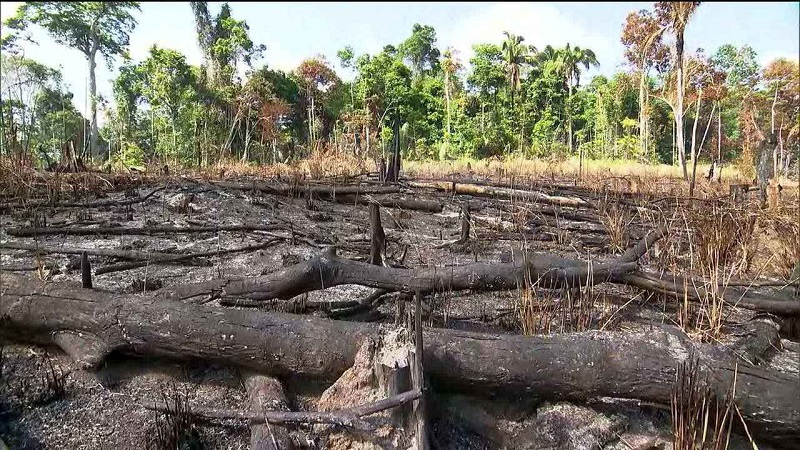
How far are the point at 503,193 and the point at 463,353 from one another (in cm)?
494

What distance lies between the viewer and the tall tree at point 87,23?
25.1m

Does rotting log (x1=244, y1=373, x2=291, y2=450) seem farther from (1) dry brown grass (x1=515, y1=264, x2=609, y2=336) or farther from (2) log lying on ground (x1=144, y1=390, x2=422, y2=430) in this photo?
(1) dry brown grass (x1=515, y1=264, x2=609, y2=336)

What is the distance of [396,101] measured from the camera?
529 inches

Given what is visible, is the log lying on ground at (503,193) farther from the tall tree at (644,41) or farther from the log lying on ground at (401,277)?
the tall tree at (644,41)

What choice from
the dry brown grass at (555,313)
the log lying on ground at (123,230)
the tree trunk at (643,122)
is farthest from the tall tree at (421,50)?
the dry brown grass at (555,313)

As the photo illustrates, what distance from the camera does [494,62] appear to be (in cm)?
2677

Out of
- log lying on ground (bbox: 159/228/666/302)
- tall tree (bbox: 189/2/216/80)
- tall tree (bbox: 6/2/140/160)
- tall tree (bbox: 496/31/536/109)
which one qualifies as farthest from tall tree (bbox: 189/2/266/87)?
log lying on ground (bbox: 159/228/666/302)

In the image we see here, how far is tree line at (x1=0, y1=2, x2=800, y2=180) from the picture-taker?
10406mm

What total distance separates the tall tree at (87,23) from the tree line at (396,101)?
0.21 ft

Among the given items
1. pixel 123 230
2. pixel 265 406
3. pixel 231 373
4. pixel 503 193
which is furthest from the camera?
pixel 503 193

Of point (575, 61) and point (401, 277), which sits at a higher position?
point (575, 61)

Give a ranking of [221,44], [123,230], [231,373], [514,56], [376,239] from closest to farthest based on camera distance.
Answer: [231,373]
[376,239]
[123,230]
[221,44]
[514,56]

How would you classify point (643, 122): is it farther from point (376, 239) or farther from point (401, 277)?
point (401, 277)

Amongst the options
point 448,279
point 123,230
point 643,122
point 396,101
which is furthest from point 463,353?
point 643,122
